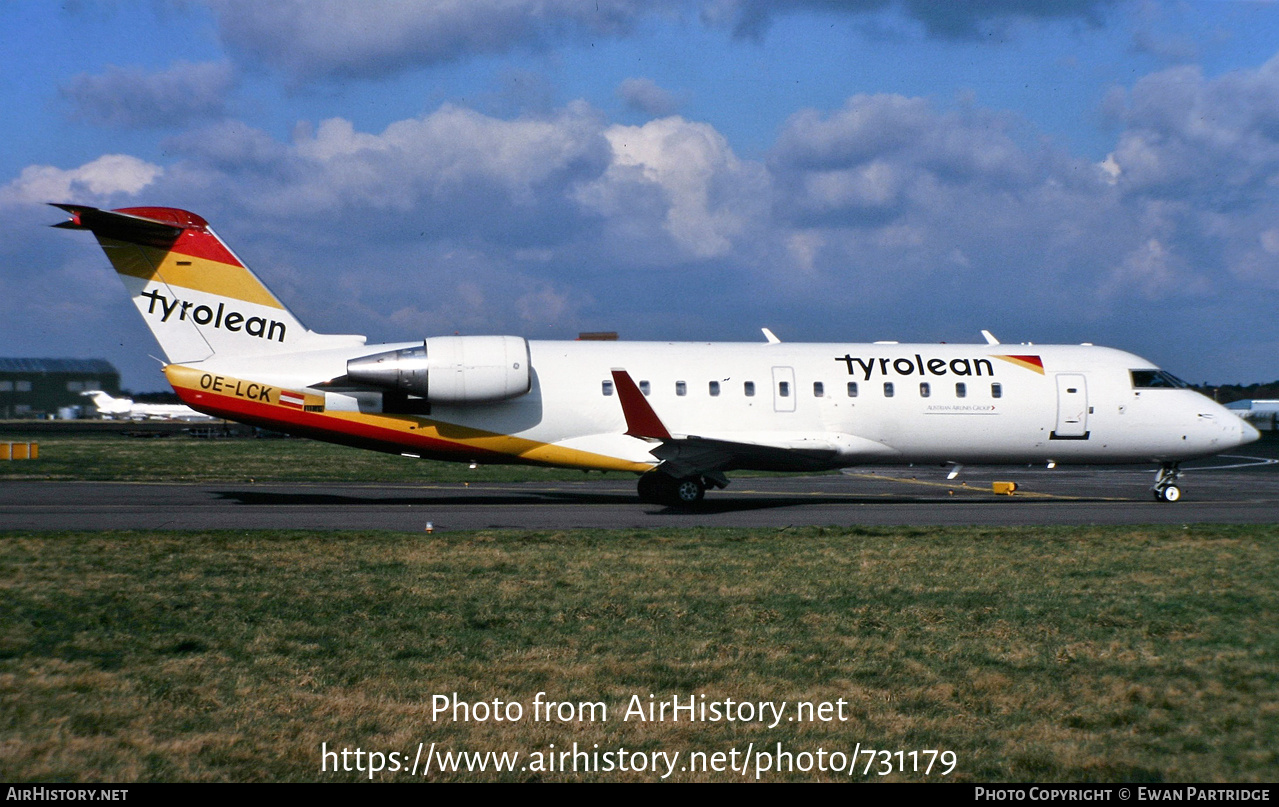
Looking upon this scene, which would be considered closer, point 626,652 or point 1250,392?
point 626,652

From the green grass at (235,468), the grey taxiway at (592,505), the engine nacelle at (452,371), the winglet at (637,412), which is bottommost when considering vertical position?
the grey taxiway at (592,505)

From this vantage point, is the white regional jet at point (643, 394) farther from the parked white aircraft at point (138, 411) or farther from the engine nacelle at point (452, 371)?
the parked white aircraft at point (138, 411)

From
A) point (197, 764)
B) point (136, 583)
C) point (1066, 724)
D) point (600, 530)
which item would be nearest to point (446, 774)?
point (197, 764)

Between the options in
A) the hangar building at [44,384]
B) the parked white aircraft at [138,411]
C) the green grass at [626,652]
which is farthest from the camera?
the hangar building at [44,384]

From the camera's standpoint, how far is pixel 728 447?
20.5 metres

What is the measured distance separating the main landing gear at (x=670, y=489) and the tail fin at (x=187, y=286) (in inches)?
316

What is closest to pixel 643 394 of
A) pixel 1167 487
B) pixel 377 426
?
pixel 377 426

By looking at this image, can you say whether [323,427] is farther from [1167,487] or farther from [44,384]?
[44,384]

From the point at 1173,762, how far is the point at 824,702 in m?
2.08

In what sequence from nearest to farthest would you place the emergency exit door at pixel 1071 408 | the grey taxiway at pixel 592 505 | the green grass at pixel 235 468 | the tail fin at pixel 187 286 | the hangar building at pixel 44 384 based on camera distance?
the grey taxiway at pixel 592 505
the tail fin at pixel 187 286
the emergency exit door at pixel 1071 408
the green grass at pixel 235 468
the hangar building at pixel 44 384

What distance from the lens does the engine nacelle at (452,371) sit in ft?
66.1

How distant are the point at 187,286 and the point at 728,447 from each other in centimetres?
1144

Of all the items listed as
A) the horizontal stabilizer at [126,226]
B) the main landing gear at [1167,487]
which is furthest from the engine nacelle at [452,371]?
the main landing gear at [1167,487]

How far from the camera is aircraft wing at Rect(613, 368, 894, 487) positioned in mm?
20391
